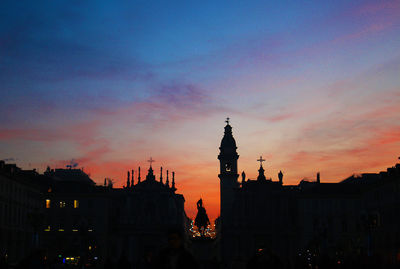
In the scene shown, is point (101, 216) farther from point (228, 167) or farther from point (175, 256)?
point (175, 256)

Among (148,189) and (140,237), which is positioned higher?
(148,189)

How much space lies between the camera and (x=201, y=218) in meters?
118

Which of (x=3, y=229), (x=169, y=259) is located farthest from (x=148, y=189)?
(x=169, y=259)

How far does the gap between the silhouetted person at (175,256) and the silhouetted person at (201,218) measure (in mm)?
110043

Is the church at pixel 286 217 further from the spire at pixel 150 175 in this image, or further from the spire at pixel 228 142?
the spire at pixel 150 175

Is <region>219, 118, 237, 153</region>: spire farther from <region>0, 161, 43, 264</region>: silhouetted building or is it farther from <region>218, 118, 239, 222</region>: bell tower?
<region>0, 161, 43, 264</region>: silhouetted building

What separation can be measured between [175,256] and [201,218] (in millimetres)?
110334

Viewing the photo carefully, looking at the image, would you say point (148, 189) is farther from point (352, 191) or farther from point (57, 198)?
point (352, 191)

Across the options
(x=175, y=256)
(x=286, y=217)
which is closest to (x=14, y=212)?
(x=286, y=217)

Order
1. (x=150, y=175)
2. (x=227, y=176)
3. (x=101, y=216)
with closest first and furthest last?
(x=101, y=216)
(x=150, y=175)
(x=227, y=176)

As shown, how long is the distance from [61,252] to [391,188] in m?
48.0

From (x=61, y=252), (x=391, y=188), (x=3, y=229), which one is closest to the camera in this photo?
(x=3, y=229)

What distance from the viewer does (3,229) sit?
63281mm

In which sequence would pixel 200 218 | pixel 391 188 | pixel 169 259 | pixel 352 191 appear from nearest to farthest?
1. pixel 169 259
2. pixel 391 188
3. pixel 352 191
4. pixel 200 218
